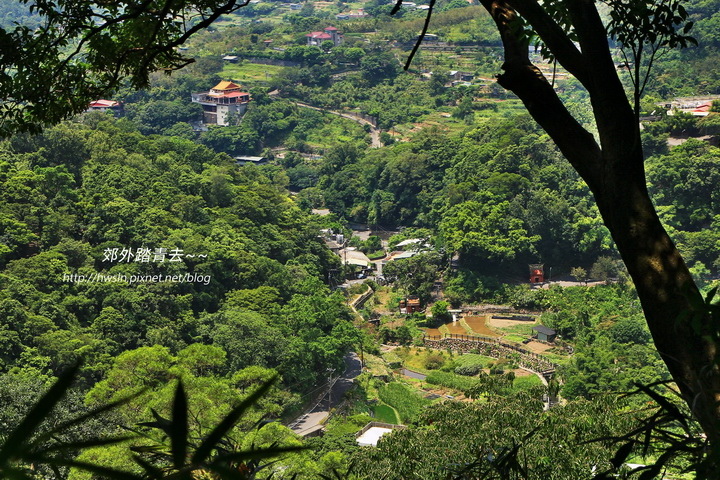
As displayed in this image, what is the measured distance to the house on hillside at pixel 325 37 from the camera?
45.6 m

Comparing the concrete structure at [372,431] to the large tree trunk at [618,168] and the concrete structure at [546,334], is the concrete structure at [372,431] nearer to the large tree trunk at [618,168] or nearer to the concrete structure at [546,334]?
the concrete structure at [546,334]

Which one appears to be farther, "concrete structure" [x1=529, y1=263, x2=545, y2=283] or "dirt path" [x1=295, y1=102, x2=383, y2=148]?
"dirt path" [x1=295, y1=102, x2=383, y2=148]

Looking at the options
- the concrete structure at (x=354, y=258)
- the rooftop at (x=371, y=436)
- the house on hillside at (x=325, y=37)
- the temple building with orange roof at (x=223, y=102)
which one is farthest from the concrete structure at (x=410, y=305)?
A: the house on hillside at (x=325, y=37)

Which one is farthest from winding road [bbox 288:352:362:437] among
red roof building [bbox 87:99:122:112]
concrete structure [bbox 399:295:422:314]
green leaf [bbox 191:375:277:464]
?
red roof building [bbox 87:99:122:112]

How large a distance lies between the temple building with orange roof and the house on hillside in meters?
8.47

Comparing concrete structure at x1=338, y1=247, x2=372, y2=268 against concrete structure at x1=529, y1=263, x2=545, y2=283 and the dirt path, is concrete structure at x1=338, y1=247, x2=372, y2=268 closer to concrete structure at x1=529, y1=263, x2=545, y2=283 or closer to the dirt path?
concrete structure at x1=529, y1=263, x2=545, y2=283

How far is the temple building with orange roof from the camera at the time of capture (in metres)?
37.4

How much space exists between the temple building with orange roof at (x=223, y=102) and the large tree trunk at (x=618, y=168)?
3538 centimetres

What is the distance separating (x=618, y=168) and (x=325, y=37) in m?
44.9

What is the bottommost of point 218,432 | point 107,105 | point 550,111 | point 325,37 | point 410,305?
point 410,305

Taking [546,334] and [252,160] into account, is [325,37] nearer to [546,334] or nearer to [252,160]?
[252,160]

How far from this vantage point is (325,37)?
45.7m

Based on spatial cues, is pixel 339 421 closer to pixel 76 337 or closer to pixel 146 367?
pixel 146 367

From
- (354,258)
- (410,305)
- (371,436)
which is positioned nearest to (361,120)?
(354,258)
